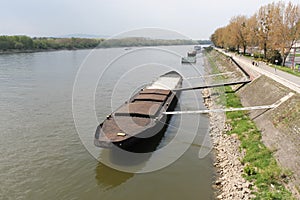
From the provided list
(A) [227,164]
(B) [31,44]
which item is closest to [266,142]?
(A) [227,164]

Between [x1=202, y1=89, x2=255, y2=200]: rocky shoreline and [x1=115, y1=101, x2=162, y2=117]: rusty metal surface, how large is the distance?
4.74 m

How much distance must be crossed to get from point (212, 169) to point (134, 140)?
4696mm

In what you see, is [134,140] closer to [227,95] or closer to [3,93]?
[227,95]

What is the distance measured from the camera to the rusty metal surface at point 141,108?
57.1ft

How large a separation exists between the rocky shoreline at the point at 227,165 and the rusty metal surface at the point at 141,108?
4.74m

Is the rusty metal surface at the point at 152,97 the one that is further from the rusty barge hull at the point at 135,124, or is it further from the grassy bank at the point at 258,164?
the grassy bank at the point at 258,164

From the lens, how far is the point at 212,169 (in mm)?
13836

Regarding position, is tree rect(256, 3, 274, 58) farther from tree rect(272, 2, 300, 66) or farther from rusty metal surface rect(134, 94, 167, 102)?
rusty metal surface rect(134, 94, 167, 102)

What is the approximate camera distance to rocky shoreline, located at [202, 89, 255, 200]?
11133mm

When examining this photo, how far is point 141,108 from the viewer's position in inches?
738

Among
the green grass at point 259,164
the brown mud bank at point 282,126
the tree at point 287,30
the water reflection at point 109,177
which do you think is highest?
the tree at point 287,30

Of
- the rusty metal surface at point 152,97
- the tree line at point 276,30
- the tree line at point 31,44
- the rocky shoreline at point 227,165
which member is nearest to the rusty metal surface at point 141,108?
the rusty metal surface at point 152,97

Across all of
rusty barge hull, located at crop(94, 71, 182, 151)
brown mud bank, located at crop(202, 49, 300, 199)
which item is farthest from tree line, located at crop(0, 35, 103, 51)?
brown mud bank, located at crop(202, 49, 300, 199)

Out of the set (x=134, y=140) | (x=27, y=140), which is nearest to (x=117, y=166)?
(x=134, y=140)
